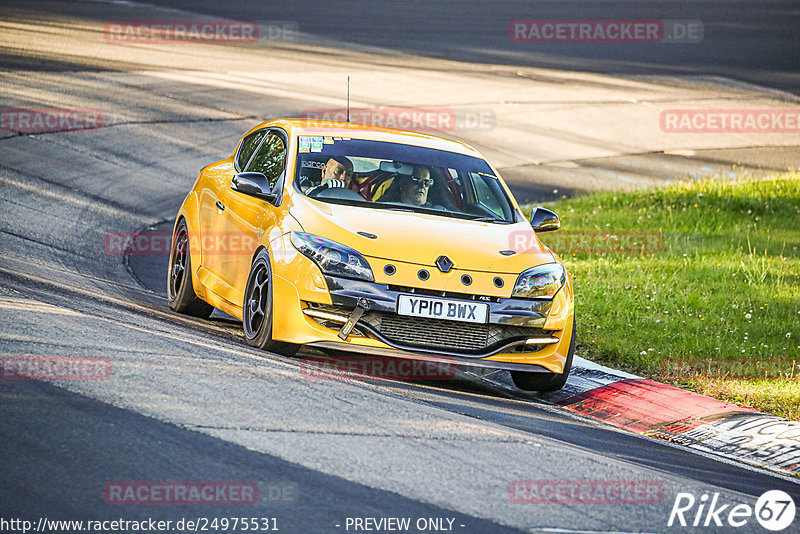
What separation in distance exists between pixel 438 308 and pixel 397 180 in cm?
158

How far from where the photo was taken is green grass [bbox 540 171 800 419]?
9711mm

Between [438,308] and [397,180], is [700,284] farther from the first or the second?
[438,308]

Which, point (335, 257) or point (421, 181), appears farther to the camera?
point (421, 181)

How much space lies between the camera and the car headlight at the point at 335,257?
26.3 ft

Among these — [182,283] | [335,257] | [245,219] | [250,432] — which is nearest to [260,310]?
[335,257]

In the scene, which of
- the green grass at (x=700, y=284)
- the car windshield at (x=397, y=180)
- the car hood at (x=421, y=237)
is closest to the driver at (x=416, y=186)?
the car windshield at (x=397, y=180)

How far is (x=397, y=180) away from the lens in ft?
30.3

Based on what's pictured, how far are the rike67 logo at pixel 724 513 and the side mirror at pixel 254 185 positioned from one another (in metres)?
3.97

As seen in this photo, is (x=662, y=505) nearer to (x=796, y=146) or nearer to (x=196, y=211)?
(x=196, y=211)

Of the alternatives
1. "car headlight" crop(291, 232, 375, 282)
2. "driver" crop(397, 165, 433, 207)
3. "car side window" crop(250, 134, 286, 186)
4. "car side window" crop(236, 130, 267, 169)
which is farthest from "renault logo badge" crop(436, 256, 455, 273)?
"car side window" crop(236, 130, 267, 169)

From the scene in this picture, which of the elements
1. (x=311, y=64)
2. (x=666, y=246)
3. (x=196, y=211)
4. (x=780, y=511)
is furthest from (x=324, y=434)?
(x=311, y=64)

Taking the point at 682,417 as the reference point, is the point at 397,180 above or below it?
above

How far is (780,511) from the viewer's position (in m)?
6.23

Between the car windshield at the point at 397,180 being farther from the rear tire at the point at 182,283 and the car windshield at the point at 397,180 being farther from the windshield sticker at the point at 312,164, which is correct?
the rear tire at the point at 182,283
